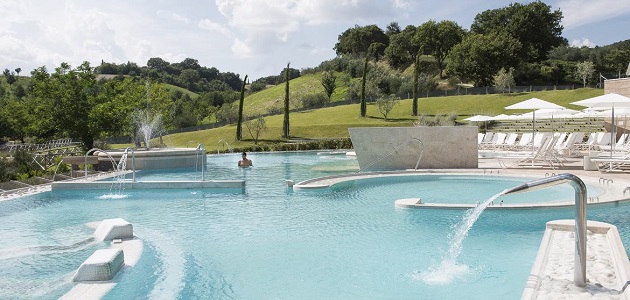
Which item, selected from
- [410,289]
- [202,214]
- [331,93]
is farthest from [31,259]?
[331,93]

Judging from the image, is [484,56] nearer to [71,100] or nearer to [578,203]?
[71,100]

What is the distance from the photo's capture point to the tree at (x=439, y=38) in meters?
79.4

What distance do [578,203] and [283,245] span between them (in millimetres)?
4638

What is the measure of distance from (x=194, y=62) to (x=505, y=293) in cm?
13042

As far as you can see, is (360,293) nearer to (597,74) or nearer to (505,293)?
(505,293)

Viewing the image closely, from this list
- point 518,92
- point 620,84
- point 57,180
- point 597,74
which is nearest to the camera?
point 57,180

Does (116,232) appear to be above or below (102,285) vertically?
above

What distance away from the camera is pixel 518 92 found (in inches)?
2312

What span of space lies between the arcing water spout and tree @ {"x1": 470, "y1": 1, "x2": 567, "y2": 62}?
71.6 meters

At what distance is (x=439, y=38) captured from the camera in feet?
261

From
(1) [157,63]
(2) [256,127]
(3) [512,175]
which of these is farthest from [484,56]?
(1) [157,63]

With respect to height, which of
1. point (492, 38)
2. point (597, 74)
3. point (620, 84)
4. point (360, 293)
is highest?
point (492, 38)

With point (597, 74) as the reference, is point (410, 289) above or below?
A: below

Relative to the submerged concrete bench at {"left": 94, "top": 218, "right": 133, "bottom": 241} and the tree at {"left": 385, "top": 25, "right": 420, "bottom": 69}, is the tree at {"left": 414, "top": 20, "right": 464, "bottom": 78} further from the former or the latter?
the submerged concrete bench at {"left": 94, "top": 218, "right": 133, "bottom": 241}
